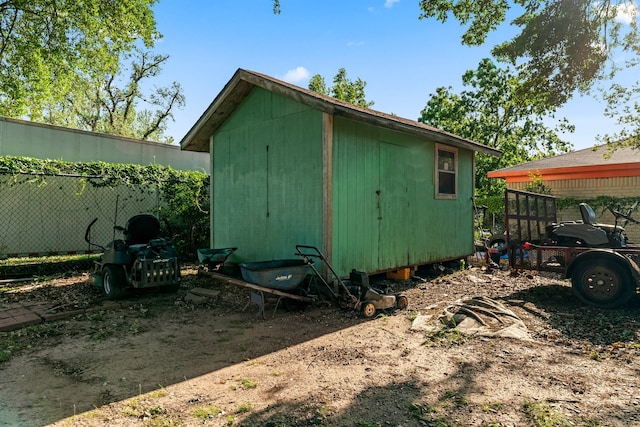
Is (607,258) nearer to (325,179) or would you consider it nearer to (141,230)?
(325,179)

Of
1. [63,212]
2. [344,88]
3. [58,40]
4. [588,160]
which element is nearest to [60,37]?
[58,40]

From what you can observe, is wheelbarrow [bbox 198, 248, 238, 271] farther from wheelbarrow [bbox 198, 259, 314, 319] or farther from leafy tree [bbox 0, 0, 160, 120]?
leafy tree [bbox 0, 0, 160, 120]

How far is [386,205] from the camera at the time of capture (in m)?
7.12

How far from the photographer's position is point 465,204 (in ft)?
30.8

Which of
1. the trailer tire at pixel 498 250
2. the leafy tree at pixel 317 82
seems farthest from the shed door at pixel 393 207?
the leafy tree at pixel 317 82

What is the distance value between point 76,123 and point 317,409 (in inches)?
1477

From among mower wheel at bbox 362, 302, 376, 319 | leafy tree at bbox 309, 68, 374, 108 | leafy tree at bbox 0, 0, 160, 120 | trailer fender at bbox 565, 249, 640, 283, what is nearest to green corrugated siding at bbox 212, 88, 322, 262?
mower wheel at bbox 362, 302, 376, 319

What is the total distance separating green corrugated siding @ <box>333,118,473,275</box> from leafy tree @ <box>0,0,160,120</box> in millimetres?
9773

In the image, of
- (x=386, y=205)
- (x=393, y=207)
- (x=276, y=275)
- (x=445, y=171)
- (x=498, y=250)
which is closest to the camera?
(x=276, y=275)

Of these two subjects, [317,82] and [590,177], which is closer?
[590,177]

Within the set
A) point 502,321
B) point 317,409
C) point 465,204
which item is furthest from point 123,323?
point 465,204

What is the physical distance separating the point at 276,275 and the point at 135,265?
243 centimetres

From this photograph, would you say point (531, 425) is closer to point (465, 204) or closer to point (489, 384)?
point (489, 384)

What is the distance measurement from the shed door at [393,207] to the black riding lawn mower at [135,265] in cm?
378
